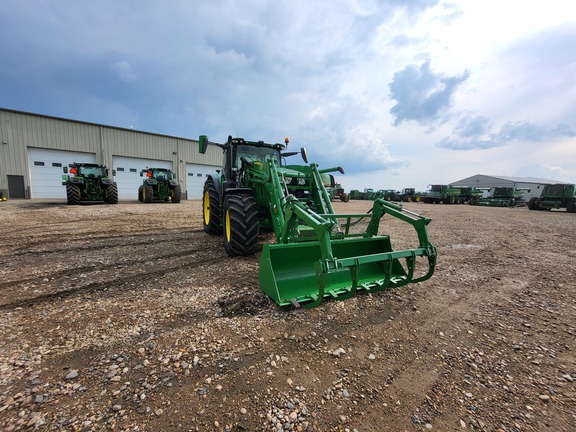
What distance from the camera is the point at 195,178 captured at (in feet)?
94.0

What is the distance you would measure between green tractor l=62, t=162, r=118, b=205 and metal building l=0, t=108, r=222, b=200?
7.17 meters

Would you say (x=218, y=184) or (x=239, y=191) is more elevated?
(x=218, y=184)

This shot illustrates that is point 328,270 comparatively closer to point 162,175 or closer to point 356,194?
point 162,175

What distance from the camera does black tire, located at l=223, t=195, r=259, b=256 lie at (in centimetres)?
475

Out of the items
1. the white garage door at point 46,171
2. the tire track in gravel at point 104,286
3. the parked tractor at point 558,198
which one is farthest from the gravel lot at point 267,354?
the parked tractor at point 558,198

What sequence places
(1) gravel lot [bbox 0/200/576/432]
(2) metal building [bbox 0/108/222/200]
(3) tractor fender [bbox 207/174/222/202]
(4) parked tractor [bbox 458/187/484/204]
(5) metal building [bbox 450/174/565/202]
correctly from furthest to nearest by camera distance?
(5) metal building [bbox 450/174/565/202], (4) parked tractor [bbox 458/187/484/204], (2) metal building [bbox 0/108/222/200], (3) tractor fender [bbox 207/174/222/202], (1) gravel lot [bbox 0/200/576/432]

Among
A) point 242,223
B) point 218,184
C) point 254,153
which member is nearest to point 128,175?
point 218,184

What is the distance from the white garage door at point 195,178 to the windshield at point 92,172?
11723 millimetres

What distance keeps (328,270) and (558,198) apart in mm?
28112

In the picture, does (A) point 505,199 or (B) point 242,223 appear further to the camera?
(A) point 505,199

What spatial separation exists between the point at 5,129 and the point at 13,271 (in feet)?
73.8

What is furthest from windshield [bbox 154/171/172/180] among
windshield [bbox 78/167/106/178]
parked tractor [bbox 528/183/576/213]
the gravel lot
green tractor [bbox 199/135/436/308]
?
parked tractor [bbox 528/183/576/213]

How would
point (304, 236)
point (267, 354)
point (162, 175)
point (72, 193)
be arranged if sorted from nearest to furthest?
point (267, 354) → point (304, 236) → point (72, 193) → point (162, 175)

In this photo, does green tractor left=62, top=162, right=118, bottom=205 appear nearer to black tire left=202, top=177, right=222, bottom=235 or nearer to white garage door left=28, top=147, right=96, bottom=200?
white garage door left=28, top=147, right=96, bottom=200
